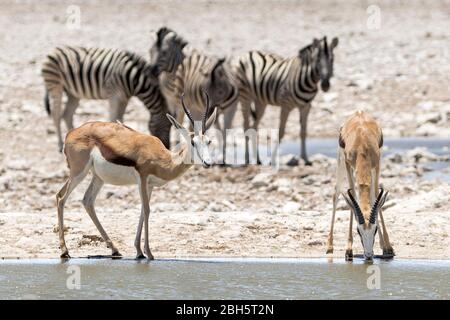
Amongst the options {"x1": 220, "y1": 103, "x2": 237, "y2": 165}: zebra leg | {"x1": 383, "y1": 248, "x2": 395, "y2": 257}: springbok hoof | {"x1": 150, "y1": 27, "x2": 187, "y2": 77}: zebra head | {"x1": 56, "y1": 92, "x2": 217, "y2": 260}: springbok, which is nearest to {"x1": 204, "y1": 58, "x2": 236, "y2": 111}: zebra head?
{"x1": 220, "y1": 103, "x2": 237, "y2": 165}: zebra leg

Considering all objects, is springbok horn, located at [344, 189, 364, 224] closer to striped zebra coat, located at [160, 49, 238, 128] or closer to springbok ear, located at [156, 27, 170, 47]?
striped zebra coat, located at [160, 49, 238, 128]

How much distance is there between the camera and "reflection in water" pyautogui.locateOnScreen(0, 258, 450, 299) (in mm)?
8406

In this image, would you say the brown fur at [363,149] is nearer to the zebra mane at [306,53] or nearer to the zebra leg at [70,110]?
the zebra mane at [306,53]

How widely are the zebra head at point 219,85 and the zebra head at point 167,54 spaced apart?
27.1 inches

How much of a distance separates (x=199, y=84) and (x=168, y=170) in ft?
21.3

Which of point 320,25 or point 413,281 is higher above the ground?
point 320,25

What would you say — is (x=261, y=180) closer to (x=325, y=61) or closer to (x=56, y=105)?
(x=325, y=61)

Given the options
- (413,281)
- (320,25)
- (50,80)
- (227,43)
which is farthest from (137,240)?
(320,25)

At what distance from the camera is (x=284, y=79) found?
57.8ft

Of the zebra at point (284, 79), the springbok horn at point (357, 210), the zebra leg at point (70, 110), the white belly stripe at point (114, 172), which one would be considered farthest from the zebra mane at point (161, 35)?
the springbok horn at point (357, 210)

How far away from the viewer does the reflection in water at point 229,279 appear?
8406 mm

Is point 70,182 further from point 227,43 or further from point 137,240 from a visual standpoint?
point 227,43

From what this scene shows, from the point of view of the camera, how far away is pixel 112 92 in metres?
17.7
